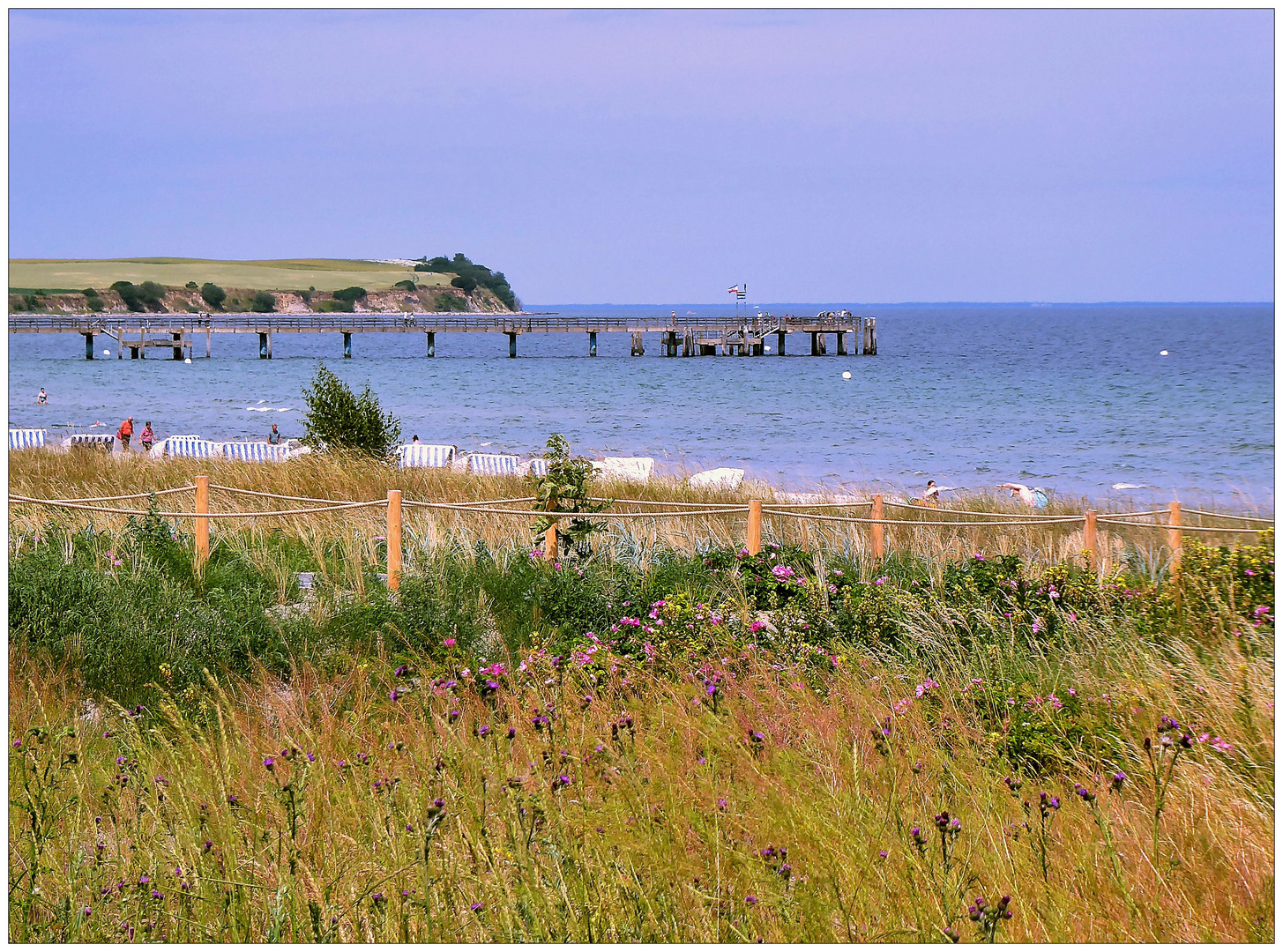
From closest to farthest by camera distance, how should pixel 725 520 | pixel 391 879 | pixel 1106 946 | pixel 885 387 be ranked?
pixel 1106 946 < pixel 391 879 < pixel 725 520 < pixel 885 387

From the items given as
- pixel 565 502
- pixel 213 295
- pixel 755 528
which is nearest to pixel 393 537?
pixel 565 502

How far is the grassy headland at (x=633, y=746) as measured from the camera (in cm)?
320

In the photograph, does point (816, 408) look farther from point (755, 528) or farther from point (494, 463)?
point (755, 528)

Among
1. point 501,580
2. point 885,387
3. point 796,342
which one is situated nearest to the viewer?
point 501,580

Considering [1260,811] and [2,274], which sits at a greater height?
[2,274]

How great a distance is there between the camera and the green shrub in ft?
608

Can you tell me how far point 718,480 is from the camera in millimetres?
17688

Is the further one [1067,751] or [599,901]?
[1067,751]

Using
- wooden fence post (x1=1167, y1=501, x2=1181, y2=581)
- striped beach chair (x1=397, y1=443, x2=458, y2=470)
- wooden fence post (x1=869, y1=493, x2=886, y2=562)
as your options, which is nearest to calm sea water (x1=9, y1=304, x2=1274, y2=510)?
wooden fence post (x1=1167, y1=501, x2=1181, y2=581)

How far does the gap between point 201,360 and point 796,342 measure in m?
79.1

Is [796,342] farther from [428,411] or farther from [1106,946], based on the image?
[1106,946]

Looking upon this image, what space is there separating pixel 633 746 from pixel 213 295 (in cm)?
19896

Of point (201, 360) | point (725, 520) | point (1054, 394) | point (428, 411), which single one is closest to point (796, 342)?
point (201, 360)

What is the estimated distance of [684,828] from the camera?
3.77 m
